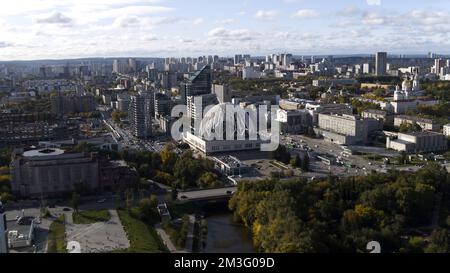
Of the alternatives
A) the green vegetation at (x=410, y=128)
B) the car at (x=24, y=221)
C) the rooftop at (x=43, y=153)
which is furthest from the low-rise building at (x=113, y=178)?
the green vegetation at (x=410, y=128)

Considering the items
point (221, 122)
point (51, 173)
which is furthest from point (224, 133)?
point (51, 173)

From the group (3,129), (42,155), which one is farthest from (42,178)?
(3,129)

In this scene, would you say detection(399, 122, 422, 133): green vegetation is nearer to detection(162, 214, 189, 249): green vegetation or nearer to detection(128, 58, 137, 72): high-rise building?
detection(162, 214, 189, 249): green vegetation

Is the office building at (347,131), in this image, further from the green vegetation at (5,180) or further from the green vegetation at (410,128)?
the green vegetation at (5,180)
